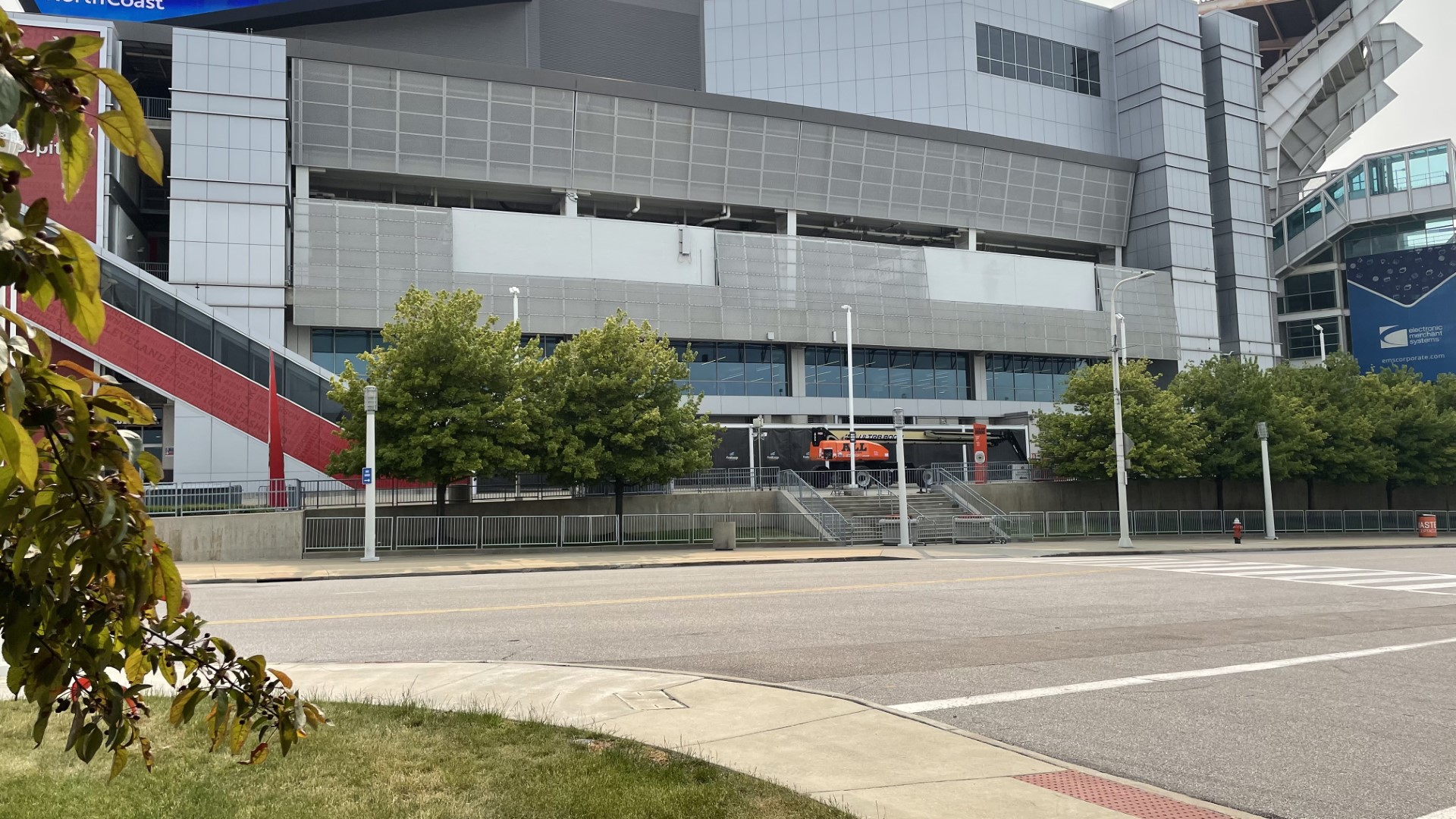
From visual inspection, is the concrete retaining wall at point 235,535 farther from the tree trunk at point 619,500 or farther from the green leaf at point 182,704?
the green leaf at point 182,704

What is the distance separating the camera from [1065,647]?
1226 centimetres

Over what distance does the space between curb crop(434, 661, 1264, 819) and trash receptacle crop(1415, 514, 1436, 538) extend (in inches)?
1973

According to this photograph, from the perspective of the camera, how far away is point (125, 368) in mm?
37906

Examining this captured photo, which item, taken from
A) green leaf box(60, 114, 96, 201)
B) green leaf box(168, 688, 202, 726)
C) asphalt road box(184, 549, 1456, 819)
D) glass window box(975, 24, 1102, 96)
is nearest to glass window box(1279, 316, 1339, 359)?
glass window box(975, 24, 1102, 96)

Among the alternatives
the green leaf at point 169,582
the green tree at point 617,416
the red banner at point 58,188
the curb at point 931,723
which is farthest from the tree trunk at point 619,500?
the green leaf at point 169,582

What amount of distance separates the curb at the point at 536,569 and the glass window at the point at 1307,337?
78.6m

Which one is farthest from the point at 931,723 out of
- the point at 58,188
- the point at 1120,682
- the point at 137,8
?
the point at 137,8

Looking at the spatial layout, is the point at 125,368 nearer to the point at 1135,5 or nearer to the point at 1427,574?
the point at 1427,574

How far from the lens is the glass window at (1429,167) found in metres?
83.0

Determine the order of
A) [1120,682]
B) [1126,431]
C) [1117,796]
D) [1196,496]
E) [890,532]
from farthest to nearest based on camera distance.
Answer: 1. [1196,496]
2. [1126,431]
3. [890,532]
4. [1120,682]
5. [1117,796]

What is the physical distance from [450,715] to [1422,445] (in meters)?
60.2

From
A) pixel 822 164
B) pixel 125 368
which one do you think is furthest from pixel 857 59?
pixel 125 368

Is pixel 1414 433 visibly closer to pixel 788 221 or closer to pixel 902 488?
pixel 902 488

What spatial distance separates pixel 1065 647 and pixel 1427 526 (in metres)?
46.1
